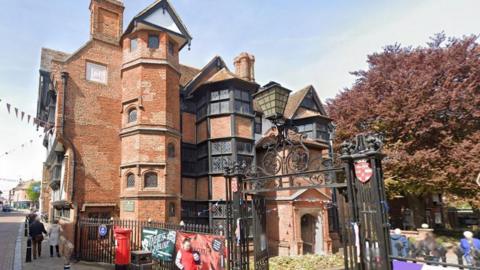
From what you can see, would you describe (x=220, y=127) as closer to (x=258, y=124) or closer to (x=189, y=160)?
(x=189, y=160)

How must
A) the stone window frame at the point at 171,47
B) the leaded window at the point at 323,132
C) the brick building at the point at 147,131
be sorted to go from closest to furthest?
the brick building at the point at 147,131, the stone window frame at the point at 171,47, the leaded window at the point at 323,132

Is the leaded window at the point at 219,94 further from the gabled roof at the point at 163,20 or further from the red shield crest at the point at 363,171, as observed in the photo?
the red shield crest at the point at 363,171

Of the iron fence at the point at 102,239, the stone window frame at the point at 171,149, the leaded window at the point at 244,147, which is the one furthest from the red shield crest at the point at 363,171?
the leaded window at the point at 244,147

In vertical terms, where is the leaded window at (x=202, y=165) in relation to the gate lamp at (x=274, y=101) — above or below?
below

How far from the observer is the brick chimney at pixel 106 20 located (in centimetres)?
1758

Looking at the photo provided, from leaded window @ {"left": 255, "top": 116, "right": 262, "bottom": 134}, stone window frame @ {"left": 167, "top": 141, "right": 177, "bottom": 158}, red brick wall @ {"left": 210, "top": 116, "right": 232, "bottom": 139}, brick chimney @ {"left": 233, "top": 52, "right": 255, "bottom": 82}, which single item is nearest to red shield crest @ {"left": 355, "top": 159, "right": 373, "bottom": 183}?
stone window frame @ {"left": 167, "top": 141, "right": 177, "bottom": 158}

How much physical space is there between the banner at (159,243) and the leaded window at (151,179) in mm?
4504

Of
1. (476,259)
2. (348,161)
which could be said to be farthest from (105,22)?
(476,259)

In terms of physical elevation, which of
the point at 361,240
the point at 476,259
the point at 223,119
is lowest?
the point at 476,259

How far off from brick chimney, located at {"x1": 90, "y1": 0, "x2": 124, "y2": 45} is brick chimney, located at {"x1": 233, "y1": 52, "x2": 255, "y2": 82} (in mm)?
8441

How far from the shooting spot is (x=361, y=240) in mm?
5086

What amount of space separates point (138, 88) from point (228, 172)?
402 inches

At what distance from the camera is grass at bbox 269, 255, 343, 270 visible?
A: 15.0 metres

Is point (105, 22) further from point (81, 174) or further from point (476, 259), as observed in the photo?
point (476, 259)
